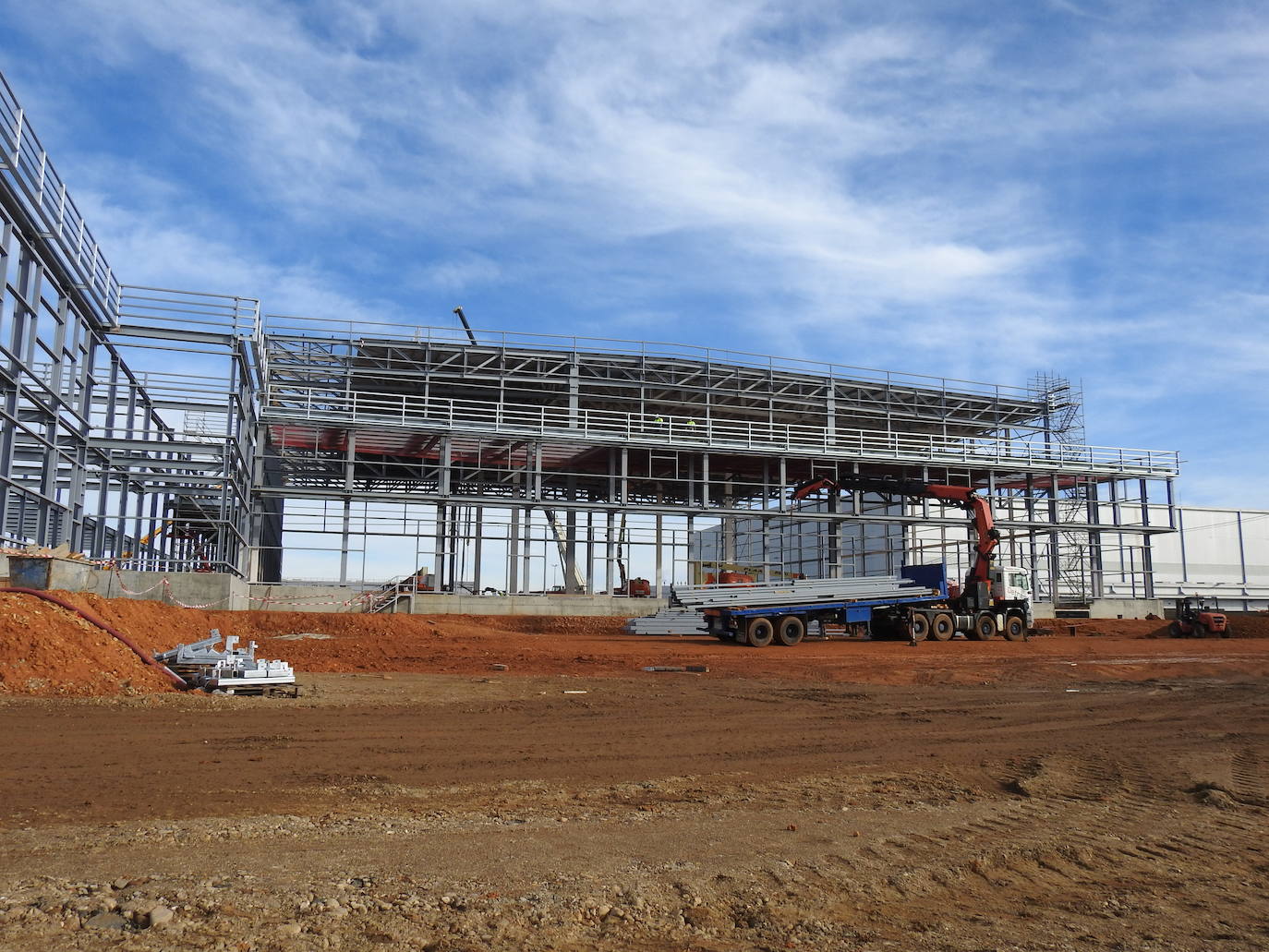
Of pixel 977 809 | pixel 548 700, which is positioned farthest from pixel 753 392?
pixel 977 809

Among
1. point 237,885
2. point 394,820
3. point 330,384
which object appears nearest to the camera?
point 237,885

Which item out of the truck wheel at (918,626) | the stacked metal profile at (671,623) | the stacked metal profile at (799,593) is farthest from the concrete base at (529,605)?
the truck wheel at (918,626)

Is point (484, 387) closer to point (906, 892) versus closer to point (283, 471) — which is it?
point (283, 471)

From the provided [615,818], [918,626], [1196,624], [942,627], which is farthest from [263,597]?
[1196,624]

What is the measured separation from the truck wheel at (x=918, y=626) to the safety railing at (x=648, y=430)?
13520mm

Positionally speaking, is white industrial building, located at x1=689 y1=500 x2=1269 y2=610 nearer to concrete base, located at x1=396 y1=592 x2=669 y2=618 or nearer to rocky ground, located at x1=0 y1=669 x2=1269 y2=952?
concrete base, located at x1=396 y1=592 x2=669 y2=618

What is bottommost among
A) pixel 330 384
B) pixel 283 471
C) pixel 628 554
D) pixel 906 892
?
pixel 906 892

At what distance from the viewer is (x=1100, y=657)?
987 inches

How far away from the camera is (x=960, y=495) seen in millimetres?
32219

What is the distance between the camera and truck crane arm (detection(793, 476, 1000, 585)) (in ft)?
102

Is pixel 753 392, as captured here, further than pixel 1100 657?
Yes

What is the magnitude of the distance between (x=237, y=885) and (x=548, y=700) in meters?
8.97

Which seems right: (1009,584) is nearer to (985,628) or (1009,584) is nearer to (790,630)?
(985,628)

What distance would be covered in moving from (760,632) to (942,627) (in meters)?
6.50
